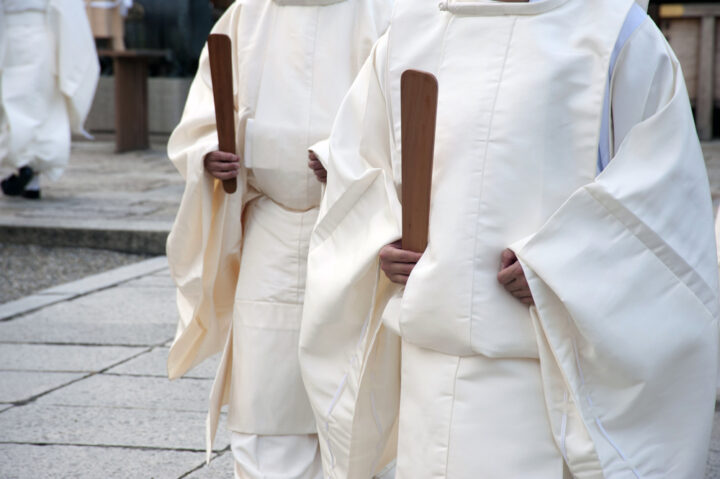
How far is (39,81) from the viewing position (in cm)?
771

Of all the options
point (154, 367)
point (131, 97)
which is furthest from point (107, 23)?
point (154, 367)

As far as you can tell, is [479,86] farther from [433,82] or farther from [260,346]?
[260,346]

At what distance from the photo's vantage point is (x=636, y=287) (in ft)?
6.07

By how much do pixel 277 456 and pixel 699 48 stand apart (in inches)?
386

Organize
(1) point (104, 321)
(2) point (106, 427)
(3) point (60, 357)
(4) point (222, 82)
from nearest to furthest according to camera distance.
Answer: (4) point (222, 82) < (2) point (106, 427) < (3) point (60, 357) < (1) point (104, 321)

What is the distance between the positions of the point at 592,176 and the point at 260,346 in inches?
48.1

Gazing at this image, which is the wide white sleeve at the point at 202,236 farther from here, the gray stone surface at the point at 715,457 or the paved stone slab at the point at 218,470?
the gray stone surface at the point at 715,457

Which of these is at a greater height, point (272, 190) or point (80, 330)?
point (272, 190)

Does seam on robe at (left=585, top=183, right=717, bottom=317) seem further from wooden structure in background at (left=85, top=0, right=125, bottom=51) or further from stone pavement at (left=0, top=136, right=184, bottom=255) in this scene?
wooden structure in background at (left=85, top=0, right=125, bottom=51)

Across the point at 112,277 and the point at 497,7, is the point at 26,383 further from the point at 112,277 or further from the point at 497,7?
the point at 497,7

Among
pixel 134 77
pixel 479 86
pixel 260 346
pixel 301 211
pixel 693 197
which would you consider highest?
pixel 479 86

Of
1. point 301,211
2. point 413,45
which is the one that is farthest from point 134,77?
point 413,45

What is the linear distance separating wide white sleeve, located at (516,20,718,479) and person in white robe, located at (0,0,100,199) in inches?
249

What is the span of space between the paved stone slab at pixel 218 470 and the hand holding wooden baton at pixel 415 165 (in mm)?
1421
